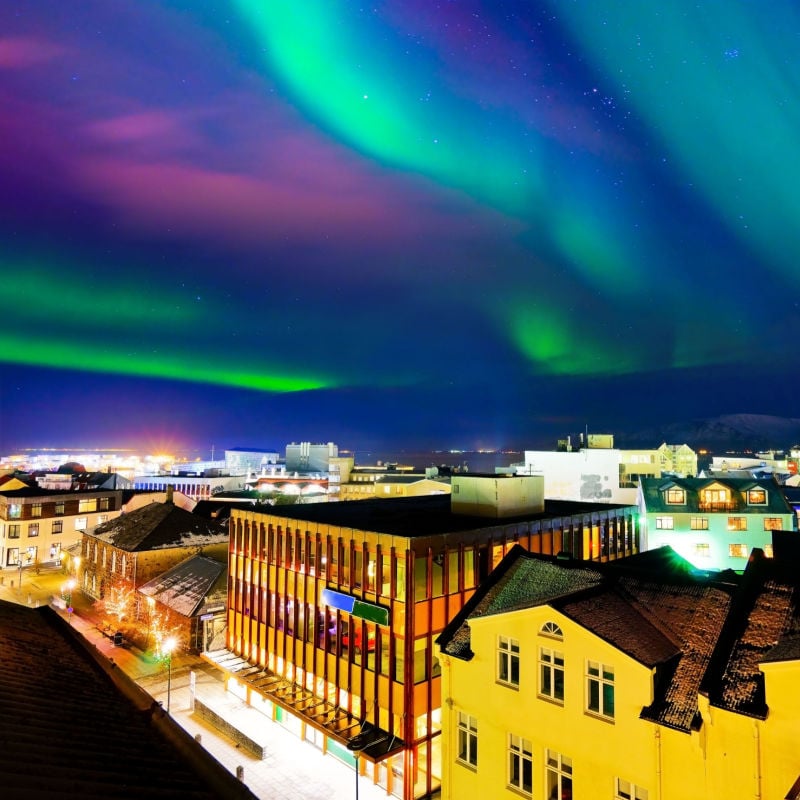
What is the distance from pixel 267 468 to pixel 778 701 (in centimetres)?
16525

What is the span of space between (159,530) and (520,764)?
48.1 m

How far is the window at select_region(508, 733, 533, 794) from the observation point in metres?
19.5

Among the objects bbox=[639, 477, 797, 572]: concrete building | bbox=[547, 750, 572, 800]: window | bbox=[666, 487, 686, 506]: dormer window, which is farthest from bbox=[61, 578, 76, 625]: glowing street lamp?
bbox=[666, 487, 686, 506]: dormer window

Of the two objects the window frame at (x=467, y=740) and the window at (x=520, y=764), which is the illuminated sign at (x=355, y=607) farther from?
the window at (x=520, y=764)

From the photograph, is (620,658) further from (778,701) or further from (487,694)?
(487,694)

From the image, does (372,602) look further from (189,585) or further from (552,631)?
(189,585)

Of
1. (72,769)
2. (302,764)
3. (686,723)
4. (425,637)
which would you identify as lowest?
(302,764)

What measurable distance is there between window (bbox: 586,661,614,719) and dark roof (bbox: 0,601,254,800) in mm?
13729

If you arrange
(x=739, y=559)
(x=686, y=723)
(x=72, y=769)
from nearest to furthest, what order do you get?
(x=72, y=769) < (x=686, y=723) < (x=739, y=559)

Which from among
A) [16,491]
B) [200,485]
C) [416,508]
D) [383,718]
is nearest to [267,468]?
[200,485]

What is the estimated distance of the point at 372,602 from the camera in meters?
29.9

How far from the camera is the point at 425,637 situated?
94.5 ft

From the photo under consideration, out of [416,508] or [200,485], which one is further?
[200,485]

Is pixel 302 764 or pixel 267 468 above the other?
pixel 267 468
